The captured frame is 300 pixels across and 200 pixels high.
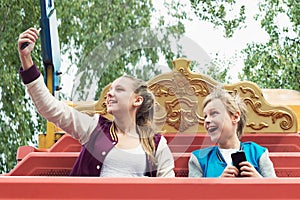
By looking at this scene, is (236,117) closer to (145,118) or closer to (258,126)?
(145,118)

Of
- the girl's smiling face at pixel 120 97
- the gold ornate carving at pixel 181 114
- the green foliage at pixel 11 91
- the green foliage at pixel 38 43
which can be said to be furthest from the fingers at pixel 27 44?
the green foliage at pixel 11 91

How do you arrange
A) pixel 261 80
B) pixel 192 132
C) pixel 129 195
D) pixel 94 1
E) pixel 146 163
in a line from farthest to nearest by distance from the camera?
pixel 261 80, pixel 94 1, pixel 192 132, pixel 146 163, pixel 129 195

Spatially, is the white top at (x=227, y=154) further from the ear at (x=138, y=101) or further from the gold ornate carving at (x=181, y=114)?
the gold ornate carving at (x=181, y=114)

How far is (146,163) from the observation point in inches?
56.2

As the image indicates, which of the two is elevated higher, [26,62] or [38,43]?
[38,43]

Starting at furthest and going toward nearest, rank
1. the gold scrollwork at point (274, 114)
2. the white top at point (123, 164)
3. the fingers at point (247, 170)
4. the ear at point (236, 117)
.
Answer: the gold scrollwork at point (274, 114) < the ear at point (236, 117) < the white top at point (123, 164) < the fingers at point (247, 170)

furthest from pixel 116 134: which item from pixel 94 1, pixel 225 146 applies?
pixel 94 1

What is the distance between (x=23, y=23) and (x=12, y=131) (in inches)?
44.0

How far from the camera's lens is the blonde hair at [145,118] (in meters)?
1.46

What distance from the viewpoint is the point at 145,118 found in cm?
151

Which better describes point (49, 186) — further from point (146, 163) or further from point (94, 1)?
point (94, 1)

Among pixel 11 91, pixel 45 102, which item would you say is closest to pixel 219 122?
pixel 45 102

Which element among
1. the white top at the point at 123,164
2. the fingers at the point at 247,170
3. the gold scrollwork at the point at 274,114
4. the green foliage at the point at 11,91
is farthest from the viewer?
the green foliage at the point at 11,91

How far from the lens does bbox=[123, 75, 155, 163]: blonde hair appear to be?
1.46 meters
